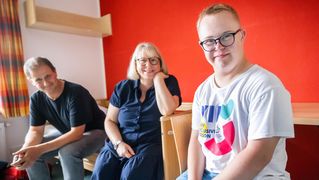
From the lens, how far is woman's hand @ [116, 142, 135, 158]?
125 centimetres

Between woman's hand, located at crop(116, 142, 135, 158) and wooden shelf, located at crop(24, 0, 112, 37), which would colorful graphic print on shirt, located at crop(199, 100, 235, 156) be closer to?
woman's hand, located at crop(116, 142, 135, 158)

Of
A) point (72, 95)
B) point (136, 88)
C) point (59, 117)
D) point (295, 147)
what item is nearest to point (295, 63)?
point (295, 147)

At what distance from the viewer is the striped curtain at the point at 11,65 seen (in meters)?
2.33

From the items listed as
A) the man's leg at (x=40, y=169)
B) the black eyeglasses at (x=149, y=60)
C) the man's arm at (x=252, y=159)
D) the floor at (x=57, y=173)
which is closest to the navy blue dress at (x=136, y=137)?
the black eyeglasses at (x=149, y=60)

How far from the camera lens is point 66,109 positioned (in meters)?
1.57

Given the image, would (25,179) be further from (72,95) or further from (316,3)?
(316,3)

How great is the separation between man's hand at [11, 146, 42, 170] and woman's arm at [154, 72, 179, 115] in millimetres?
803

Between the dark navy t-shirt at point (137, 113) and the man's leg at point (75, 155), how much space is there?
0.29 m

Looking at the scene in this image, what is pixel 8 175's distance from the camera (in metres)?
2.09

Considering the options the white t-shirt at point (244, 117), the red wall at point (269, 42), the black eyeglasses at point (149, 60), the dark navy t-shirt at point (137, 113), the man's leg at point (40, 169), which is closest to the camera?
the white t-shirt at point (244, 117)

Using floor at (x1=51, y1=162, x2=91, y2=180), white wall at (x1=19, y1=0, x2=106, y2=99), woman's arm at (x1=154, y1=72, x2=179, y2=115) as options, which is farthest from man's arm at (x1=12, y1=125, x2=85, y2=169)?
white wall at (x1=19, y1=0, x2=106, y2=99)

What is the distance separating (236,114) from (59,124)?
1.34m

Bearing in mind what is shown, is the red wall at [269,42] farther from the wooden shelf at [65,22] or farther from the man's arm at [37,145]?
the man's arm at [37,145]

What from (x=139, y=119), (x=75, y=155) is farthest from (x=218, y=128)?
(x=75, y=155)
